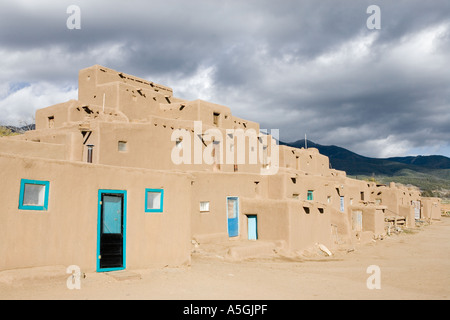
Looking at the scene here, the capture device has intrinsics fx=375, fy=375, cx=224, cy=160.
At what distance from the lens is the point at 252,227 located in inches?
894

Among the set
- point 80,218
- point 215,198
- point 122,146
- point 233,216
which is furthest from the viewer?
point 233,216

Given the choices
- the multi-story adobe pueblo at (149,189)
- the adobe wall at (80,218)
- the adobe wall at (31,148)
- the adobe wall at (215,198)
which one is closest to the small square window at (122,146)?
the multi-story adobe pueblo at (149,189)

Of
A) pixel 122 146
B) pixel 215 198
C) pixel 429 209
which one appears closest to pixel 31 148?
pixel 122 146

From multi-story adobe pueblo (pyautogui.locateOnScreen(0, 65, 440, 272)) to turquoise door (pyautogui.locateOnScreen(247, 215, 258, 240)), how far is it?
0.07 m

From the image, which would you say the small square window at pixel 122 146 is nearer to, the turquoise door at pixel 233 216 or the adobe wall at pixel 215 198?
the adobe wall at pixel 215 198

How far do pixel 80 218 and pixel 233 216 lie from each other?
13578 mm

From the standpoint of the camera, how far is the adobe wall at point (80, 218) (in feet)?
28.0

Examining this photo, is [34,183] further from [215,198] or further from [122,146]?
[215,198]
